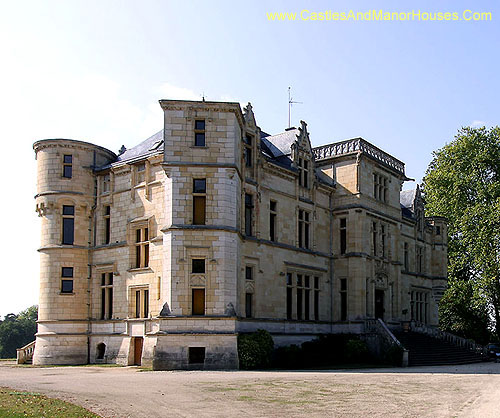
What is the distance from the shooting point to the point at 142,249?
32.5 metres

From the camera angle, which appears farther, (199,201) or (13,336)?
(13,336)

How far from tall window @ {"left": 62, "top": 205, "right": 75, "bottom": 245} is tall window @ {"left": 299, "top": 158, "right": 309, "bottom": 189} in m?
13.4

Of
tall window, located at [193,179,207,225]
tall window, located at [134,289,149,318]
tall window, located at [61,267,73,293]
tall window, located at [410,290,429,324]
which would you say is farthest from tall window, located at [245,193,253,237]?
tall window, located at [410,290,429,324]

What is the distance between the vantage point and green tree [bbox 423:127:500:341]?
155ft

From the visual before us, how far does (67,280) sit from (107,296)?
238 centimetres

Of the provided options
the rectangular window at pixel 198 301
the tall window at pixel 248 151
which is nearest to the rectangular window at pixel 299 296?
the tall window at pixel 248 151

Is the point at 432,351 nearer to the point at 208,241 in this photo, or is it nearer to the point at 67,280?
the point at 208,241

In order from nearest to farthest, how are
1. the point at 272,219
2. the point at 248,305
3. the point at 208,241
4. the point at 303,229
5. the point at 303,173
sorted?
the point at 208,241 < the point at 248,305 < the point at 272,219 < the point at 303,229 < the point at 303,173

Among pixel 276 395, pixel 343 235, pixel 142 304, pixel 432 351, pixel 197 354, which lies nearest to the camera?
pixel 276 395

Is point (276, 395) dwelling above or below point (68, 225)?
below

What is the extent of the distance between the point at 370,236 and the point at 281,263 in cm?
809

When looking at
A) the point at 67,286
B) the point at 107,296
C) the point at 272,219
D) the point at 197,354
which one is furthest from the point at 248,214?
the point at 67,286

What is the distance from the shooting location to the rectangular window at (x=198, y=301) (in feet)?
90.1

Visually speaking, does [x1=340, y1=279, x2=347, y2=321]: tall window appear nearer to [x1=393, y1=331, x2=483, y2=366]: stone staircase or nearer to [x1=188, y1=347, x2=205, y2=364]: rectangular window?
A: [x1=393, y1=331, x2=483, y2=366]: stone staircase
